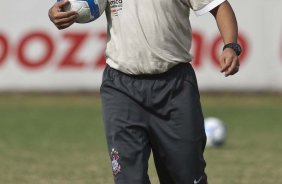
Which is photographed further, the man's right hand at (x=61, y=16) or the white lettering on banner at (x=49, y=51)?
the white lettering on banner at (x=49, y=51)

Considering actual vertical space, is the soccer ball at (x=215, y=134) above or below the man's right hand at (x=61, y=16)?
below

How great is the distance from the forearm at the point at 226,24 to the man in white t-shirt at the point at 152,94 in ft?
0.04

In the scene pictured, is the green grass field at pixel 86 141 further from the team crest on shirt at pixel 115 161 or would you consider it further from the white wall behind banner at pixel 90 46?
the team crest on shirt at pixel 115 161

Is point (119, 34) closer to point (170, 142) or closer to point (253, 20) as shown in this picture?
point (170, 142)

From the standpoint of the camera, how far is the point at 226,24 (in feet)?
20.9

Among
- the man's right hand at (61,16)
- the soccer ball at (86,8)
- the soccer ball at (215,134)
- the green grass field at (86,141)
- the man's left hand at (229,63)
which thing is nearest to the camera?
the man's left hand at (229,63)

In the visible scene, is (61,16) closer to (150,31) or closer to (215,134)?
(150,31)

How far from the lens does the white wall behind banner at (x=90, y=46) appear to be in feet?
64.1

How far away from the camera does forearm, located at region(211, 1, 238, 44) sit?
6.35 metres

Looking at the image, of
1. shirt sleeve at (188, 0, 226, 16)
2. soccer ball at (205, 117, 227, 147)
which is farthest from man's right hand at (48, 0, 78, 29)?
soccer ball at (205, 117, 227, 147)

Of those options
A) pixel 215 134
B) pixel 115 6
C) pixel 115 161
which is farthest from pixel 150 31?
pixel 215 134

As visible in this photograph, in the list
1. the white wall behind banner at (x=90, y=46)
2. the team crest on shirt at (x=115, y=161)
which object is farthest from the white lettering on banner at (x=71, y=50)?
the team crest on shirt at (x=115, y=161)

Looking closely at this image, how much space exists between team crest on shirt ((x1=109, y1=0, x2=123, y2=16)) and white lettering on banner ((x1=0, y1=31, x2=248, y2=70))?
12.9m

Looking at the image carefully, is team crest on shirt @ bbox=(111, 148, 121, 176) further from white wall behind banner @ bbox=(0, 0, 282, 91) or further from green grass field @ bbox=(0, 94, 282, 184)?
white wall behind banner @ bbox=(0, 0, 282, 91)
